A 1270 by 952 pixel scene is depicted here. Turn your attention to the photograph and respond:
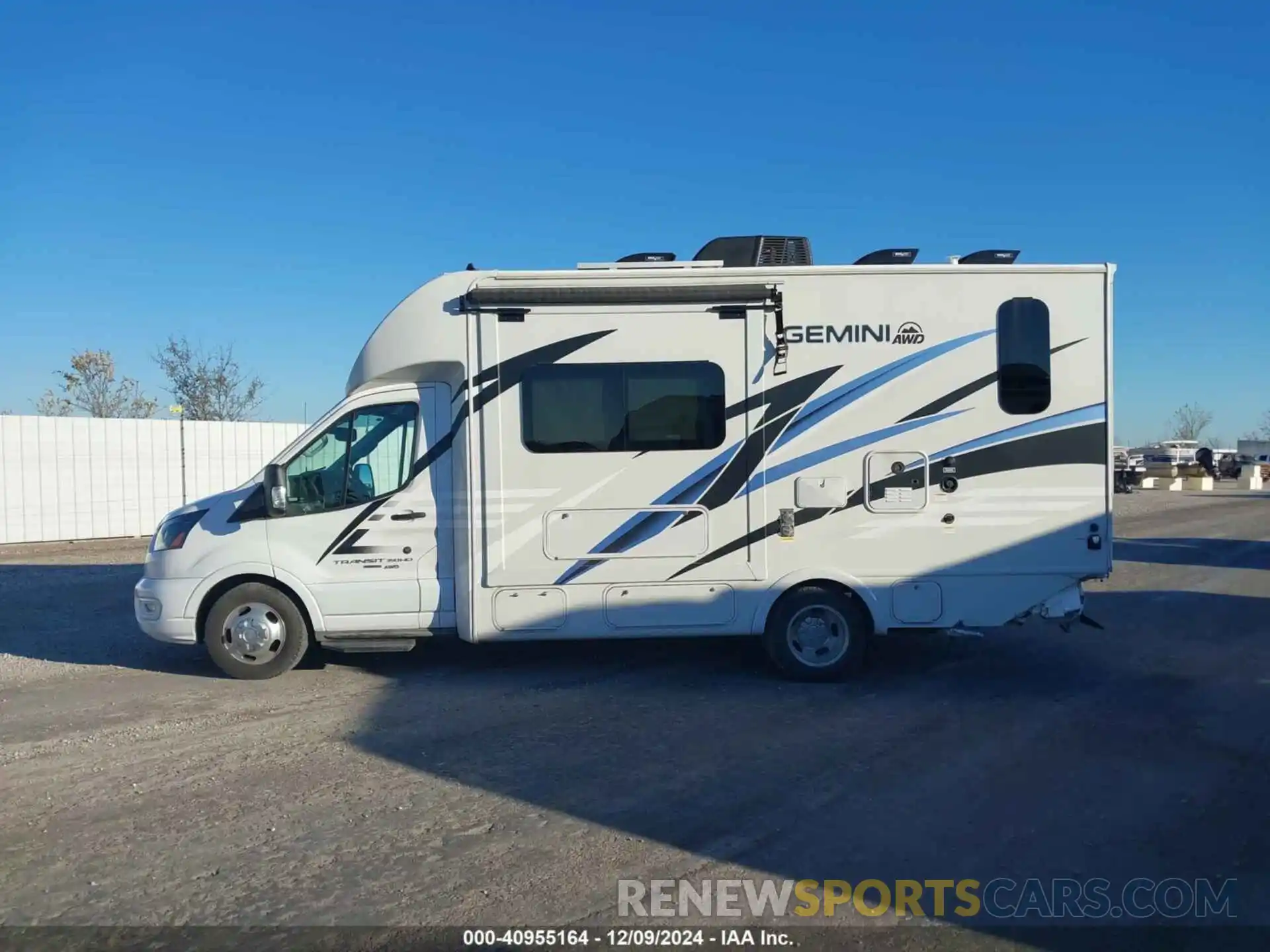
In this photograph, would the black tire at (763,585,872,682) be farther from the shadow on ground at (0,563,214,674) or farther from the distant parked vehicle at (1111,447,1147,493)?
the distant parked vehicle at (1111,447,1147,493)

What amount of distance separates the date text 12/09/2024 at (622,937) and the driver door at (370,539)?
425 cm

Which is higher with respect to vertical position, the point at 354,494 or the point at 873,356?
the point at 873,356

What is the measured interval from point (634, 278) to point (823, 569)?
2.67 metres

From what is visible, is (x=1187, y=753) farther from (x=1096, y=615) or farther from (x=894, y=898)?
(x=1096, y=615)

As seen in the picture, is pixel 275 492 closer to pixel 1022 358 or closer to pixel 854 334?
pixel 854 334

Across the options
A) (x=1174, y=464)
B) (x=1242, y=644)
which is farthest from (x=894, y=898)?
(x=1174, y=464)

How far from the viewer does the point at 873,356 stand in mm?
7738

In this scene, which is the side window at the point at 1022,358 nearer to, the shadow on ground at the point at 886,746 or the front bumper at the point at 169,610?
the shadow on ground at the point at 886,746

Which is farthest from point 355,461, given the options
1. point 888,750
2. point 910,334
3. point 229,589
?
point 888,750

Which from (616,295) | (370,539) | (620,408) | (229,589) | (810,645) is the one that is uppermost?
(616,295)

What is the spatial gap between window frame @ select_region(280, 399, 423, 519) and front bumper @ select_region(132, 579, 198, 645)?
3.29 ft

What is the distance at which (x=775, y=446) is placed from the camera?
7727mm

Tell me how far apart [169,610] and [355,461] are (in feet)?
6.16

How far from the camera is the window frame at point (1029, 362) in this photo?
770 cm
